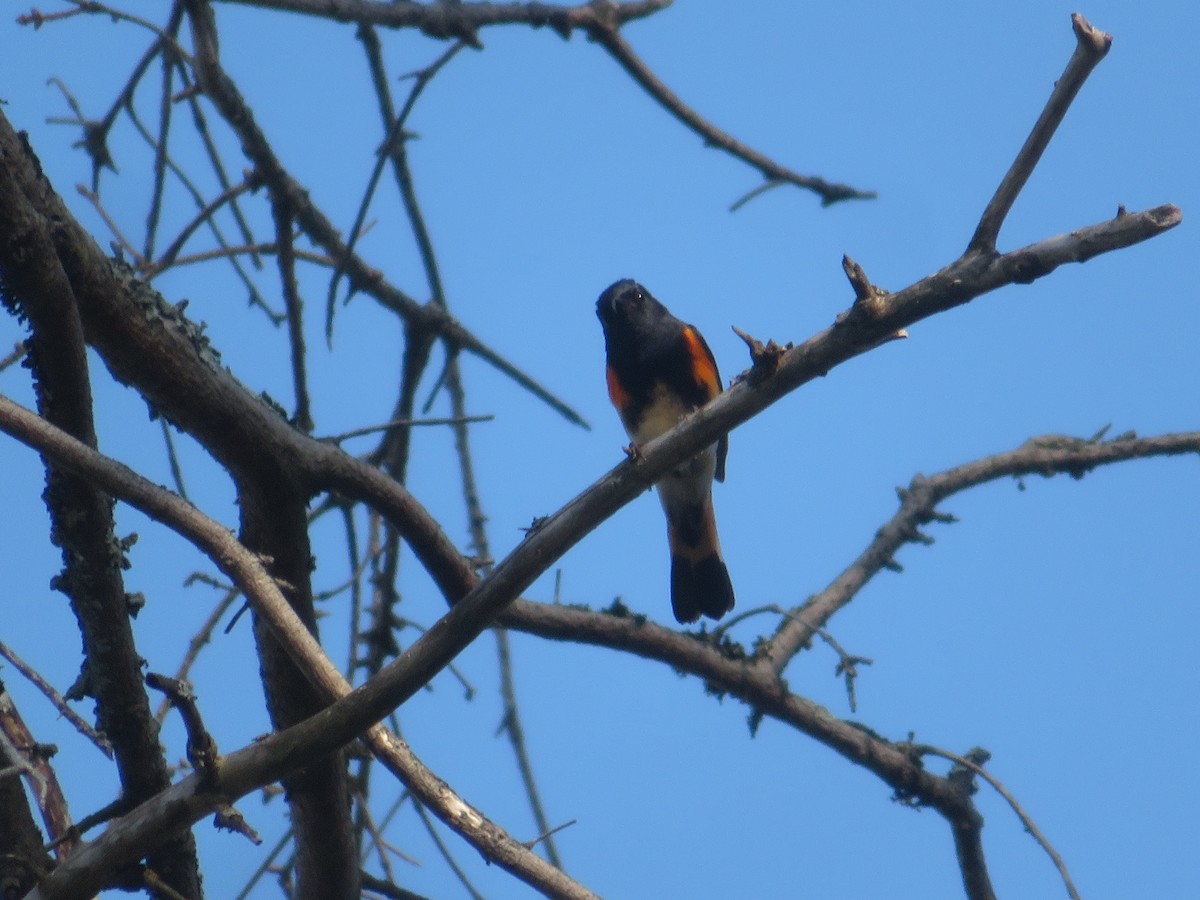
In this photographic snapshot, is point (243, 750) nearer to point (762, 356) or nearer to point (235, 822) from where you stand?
point (235, 822)

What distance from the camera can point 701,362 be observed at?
497 cm

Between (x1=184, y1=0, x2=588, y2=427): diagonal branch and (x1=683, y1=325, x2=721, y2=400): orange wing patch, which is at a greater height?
(x1=683, y1=325, x2=721, y2=400): orange wing patch

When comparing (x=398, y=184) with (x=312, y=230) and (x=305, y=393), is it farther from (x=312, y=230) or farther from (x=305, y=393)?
(x=305, y=393)

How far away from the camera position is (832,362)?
2.33 m

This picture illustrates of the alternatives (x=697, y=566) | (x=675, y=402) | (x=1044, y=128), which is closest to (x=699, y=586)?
(x=697, y=566)

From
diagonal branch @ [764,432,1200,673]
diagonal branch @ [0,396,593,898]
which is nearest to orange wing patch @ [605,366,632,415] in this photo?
diagonal branch @ [764,432,1200,673]

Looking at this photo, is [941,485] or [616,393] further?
[616,393]

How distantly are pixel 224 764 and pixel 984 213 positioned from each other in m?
1.65

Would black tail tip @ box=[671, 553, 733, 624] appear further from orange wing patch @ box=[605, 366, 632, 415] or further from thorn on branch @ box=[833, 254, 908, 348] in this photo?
thorn on branch @ box=[833, 254, 908, 348]

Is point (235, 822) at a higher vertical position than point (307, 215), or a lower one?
lower

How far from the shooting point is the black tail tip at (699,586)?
5.34 meters

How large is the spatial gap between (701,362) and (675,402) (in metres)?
0.22

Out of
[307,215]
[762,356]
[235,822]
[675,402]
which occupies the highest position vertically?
[675,402]

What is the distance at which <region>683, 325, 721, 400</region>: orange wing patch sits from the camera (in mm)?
4922
